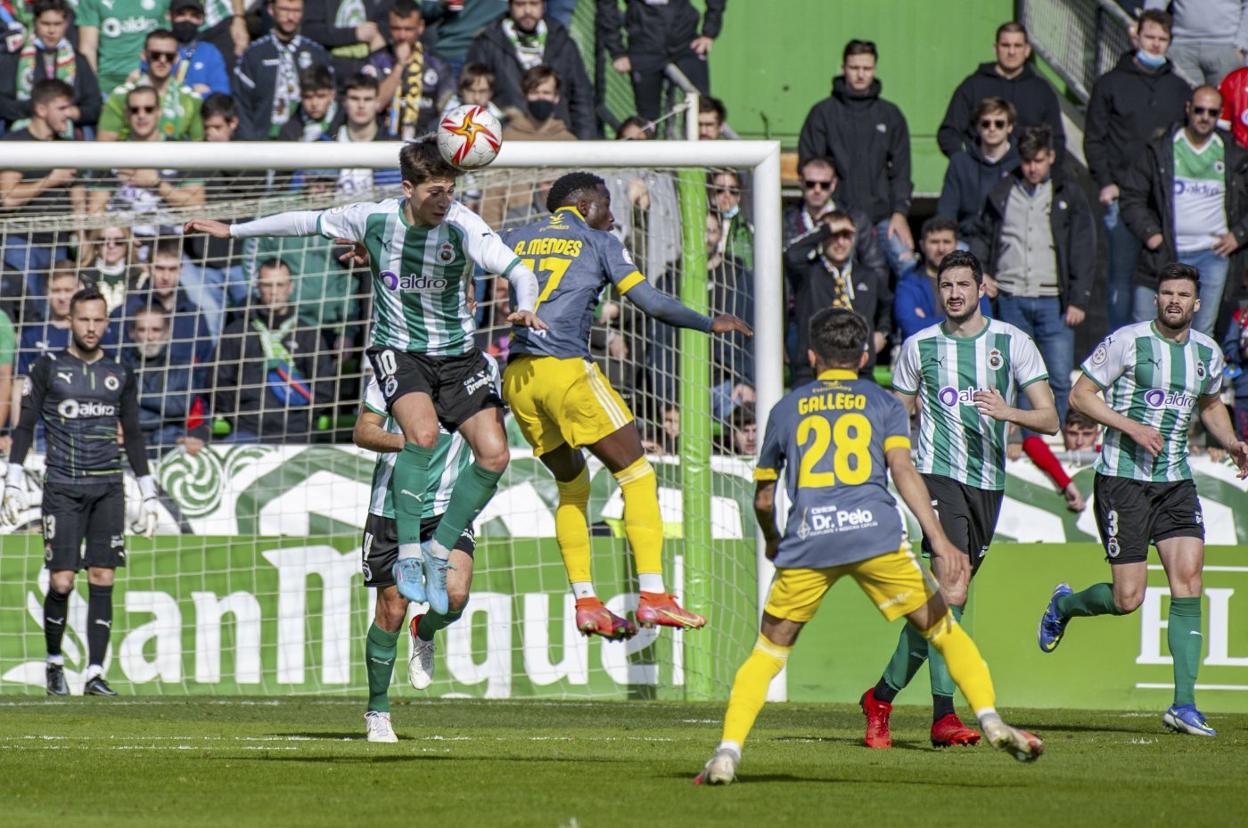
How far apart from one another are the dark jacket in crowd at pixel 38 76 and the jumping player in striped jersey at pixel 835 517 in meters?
11.0

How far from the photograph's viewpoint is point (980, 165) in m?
16.3

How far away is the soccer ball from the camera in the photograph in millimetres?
9156

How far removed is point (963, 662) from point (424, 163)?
3.60 metres

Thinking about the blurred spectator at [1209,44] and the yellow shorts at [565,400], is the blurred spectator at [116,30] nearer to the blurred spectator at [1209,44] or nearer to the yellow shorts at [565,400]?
the yellow shorts at [565,400]

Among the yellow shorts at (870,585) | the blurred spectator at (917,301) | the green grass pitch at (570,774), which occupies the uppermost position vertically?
the blurred spectator at (917,301)

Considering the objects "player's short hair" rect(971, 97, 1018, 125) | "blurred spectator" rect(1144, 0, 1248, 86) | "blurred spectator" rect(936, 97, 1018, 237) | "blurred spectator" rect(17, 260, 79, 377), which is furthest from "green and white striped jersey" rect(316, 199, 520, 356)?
"blurred spectator" rect(1144, 0, 1248, 86)

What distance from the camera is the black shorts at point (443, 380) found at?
9.46m

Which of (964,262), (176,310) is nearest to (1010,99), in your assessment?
(964,262)

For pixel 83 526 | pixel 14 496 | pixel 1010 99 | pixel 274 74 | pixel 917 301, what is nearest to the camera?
pixel 83 526

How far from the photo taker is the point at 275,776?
8.14 metres

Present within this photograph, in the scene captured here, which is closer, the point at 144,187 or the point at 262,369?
the point at 262,369

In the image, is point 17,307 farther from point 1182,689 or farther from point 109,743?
point 1182,689

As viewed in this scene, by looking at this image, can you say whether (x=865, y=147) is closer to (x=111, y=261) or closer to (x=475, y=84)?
(x=475, y=84)

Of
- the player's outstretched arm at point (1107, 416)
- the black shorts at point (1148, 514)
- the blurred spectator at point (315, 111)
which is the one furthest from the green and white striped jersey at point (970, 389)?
the blurred spectator at point (315, 111)
